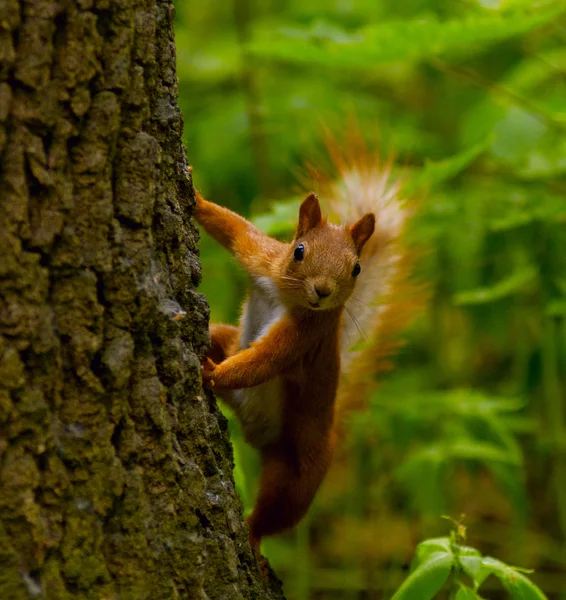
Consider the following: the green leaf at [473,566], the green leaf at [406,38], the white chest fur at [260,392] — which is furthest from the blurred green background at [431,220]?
the green leaf at [473,566]

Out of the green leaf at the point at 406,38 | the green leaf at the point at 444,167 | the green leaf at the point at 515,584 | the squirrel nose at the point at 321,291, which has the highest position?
the green leaf at the point at 406,38

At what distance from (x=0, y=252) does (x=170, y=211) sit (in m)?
0.30

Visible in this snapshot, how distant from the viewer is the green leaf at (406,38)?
1835mm

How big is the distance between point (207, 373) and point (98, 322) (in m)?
0.34

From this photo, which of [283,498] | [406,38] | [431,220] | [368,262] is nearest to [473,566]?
[283,498]

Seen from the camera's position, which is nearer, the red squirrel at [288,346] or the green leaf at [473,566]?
the green leaf at [473,566]

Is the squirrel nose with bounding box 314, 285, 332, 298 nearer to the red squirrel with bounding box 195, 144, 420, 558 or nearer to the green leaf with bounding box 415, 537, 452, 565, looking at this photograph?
the red squirrel with bounding box 195, 144, 420, 558

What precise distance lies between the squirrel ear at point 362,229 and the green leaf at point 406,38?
1.61 feet

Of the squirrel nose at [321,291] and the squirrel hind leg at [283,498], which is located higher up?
the squirrel nose at [321,291]

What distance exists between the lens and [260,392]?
1.67m

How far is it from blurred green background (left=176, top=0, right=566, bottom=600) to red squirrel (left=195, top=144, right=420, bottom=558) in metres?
0.09

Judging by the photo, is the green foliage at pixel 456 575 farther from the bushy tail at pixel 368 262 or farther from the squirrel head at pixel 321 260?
the bushy tail at pixel 368 262

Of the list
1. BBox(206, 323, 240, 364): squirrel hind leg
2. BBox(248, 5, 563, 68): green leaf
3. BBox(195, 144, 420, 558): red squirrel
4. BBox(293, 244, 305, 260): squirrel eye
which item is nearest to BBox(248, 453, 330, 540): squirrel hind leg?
BBox(195, 144, 420, 558): red squirrel

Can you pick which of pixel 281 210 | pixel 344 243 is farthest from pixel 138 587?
pixel 281 210
